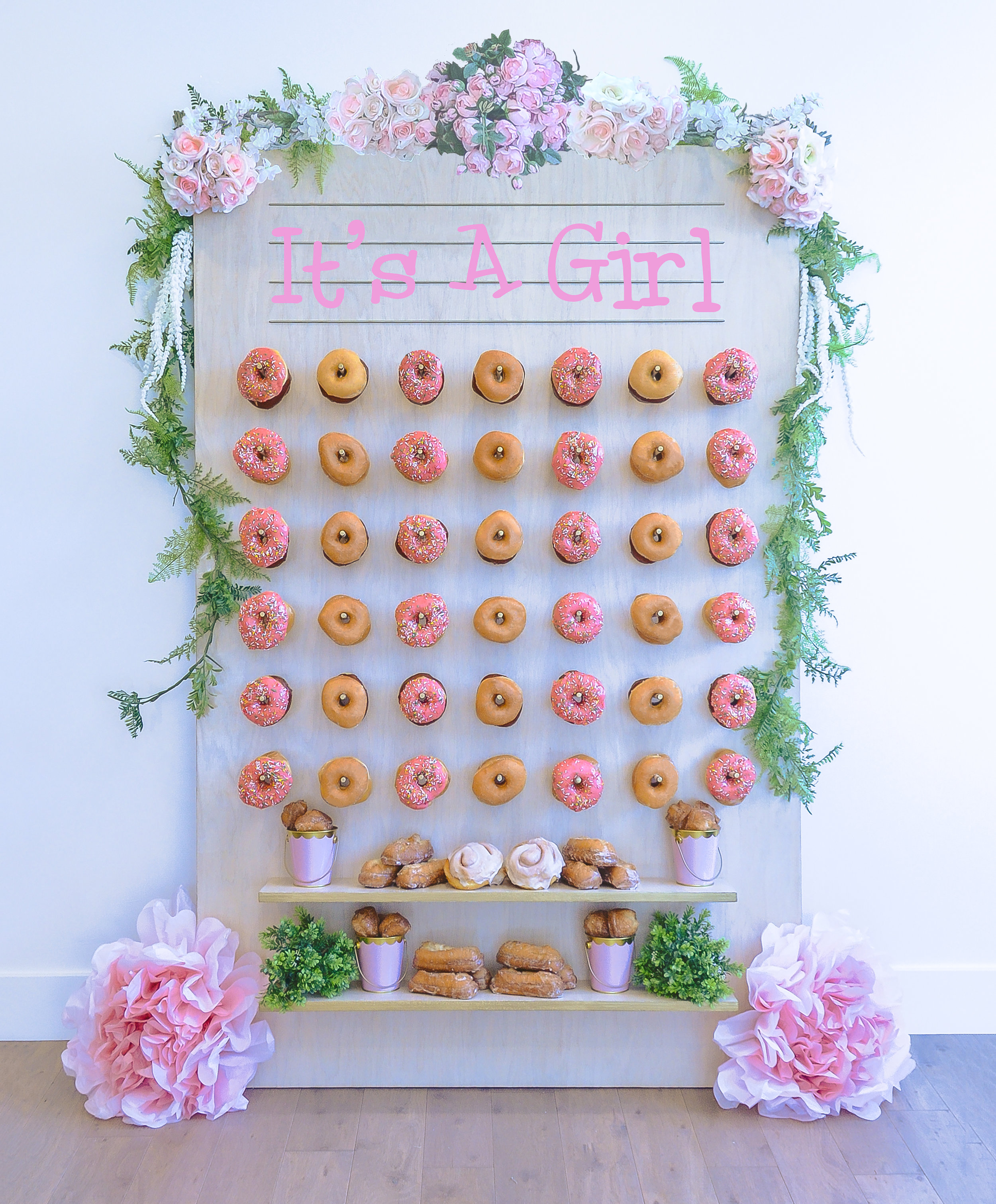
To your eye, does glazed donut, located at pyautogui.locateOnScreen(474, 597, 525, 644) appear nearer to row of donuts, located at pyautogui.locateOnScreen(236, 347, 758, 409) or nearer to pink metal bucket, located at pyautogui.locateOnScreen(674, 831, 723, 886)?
row of donuts, located at pyautogui.locateOnScreen(236, 347, 758, 409)

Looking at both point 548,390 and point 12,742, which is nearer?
point 548,390

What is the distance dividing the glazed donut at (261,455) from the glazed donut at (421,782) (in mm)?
772

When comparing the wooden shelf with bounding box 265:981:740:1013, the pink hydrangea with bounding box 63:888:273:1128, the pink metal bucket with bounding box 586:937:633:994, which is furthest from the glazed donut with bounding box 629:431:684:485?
the pink hydrangea with bounding box 63:888:273:1128

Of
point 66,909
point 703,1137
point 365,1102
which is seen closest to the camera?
point 703,1137

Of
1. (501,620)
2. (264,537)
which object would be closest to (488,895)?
(501,620)

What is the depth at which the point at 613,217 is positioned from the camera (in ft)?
6.84

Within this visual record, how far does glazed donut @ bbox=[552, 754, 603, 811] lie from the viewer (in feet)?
6.57

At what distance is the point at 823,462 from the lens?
7.48 feet

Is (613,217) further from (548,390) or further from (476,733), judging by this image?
(476,733)

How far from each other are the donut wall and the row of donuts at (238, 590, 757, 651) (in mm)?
72

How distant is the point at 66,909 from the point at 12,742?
0.47 meters

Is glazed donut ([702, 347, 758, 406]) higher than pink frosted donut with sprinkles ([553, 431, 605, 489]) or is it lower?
higher

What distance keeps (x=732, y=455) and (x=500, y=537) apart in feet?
1.97

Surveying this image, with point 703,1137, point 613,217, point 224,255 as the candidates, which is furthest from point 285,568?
point 703,1137
